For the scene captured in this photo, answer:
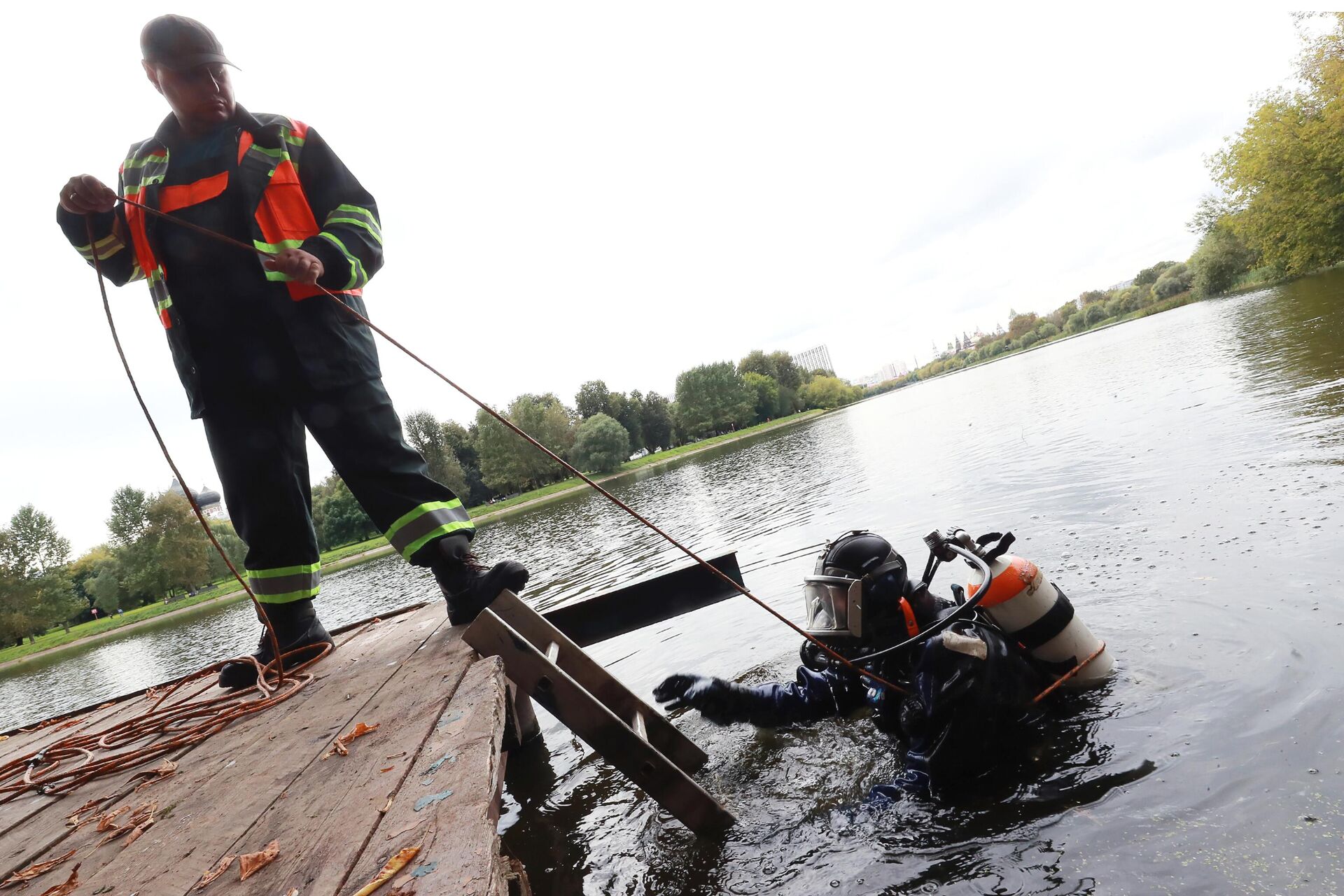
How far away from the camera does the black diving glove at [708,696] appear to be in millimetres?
3322

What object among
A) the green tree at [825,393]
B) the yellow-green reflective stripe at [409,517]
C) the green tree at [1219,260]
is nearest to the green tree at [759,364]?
the green tree at [825,393]

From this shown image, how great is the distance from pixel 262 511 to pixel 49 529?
63.8m

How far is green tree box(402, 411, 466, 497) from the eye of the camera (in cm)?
6162

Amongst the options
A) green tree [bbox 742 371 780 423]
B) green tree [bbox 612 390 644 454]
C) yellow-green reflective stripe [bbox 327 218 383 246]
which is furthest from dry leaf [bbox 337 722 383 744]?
green tree [bbox 742 371 780 423]

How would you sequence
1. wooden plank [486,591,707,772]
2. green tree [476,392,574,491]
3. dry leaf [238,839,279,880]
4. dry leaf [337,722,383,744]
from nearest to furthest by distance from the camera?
dry leaf [238,839,279,880], dry leaf [337,722,383,744], wooden plank [486,591,707,772], green tree [476,392,574,491]

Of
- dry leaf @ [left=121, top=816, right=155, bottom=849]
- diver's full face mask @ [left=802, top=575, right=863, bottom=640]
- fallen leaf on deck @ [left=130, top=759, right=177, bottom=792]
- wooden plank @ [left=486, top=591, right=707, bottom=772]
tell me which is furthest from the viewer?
diver's full face mask @ [left=802, top=575, right=863, bottom=640]

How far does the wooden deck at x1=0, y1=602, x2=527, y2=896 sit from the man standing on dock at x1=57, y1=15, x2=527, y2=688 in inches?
31.1

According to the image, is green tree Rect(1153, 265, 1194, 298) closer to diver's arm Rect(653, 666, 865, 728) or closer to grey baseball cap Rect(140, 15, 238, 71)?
diver's arm Rect(653, 666, 865, 728)

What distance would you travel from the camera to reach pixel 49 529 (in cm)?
4872

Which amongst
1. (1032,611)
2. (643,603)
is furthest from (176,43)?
(1032,611)

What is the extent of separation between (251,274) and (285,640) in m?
1.88

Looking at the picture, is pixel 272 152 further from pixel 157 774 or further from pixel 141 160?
pixel 157 774

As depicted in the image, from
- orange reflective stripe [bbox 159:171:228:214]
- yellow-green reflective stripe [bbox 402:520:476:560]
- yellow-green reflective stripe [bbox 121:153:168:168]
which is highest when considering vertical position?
yellow-green reflective stripe [bbox 121:153:168:168]

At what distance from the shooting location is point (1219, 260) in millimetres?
45938
